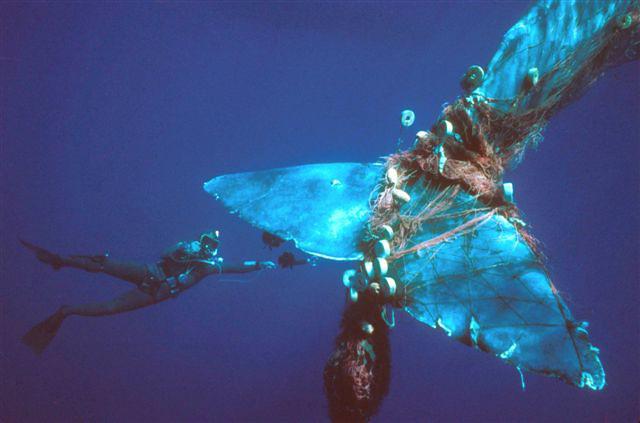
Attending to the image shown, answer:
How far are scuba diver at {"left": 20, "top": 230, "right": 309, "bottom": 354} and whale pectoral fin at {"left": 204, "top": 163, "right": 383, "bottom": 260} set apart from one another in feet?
10.0

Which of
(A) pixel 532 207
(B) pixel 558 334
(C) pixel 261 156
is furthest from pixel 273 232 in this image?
(C) pixel 261 156

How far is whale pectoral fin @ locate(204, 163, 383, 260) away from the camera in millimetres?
2854

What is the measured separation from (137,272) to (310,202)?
4.55m

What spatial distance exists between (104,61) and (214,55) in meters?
7.29

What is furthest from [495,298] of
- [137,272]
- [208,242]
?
[137,272]

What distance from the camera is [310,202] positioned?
329cm

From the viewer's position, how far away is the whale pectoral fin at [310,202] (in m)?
2.85

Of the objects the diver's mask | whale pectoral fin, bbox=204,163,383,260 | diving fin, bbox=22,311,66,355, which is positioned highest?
the diver's mask

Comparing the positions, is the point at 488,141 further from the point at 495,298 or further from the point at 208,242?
the point at 208,242

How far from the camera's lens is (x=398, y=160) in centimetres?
351

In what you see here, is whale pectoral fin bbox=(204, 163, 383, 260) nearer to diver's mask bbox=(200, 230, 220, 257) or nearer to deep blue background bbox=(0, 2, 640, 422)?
diver's mask bbox=(200, 230, 220, 257)

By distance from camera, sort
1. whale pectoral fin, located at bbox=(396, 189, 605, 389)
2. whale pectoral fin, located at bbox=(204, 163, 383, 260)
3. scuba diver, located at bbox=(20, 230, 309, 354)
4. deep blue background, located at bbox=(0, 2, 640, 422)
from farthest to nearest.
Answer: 1. deep blue background, located at bbox=(0, 2, 640, 422)
2. scuba diver, located at bbox=(20, 230, 309, 354)
3. whale pectoral fin, located at bbox=(204, 163, 383, 260)
4. whale pectoral fin, located at bbox=(396, 189, 605, 389)

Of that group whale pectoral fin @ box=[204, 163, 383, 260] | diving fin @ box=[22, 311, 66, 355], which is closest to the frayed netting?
whale pectoral fin @ box=[204, 163, 383, 260]

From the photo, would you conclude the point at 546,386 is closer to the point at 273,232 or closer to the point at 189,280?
the point at 189,280
